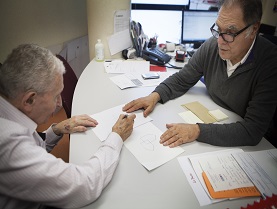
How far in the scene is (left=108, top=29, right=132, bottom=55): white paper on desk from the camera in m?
2.00

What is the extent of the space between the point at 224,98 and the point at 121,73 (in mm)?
833

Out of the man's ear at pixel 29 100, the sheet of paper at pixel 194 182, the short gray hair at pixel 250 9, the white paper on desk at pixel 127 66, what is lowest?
the sheet of paper at pixel 194 182

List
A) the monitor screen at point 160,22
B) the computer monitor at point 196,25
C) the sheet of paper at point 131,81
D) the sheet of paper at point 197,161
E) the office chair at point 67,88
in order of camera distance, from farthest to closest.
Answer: the monitor screen at point 160,22 < the computer monitor at point 196,25 < the sheet of paper at point 131,81 < the office chair at point 67,88 < the sheet of paper at point 197,161

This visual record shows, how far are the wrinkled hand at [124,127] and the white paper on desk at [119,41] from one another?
113 cm

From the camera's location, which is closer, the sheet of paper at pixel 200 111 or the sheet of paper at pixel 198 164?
the sheet of paper at pixel 198 164

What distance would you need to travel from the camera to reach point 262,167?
2.93 ft

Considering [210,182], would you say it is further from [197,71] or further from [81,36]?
[81,36]

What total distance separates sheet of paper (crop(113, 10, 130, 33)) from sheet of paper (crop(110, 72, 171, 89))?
0.56 meters

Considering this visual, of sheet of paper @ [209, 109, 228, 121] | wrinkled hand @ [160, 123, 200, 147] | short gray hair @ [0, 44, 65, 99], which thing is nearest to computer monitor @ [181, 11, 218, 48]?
sheet of paper @ [209, 109, 228, 121]

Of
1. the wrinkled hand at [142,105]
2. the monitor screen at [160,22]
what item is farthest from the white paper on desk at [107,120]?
the monitor screen at [160,22]

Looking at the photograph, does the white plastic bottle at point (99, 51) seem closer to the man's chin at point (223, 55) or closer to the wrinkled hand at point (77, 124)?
the wrinkled hand at point (77, 124)

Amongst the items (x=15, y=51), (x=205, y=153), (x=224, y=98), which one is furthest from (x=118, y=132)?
(x=224, y=98)

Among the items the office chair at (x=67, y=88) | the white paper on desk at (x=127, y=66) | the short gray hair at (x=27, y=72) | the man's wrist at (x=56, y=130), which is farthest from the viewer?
the white paper on desk at (x=127, y=66)

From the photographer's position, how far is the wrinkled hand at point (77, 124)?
1056mm
